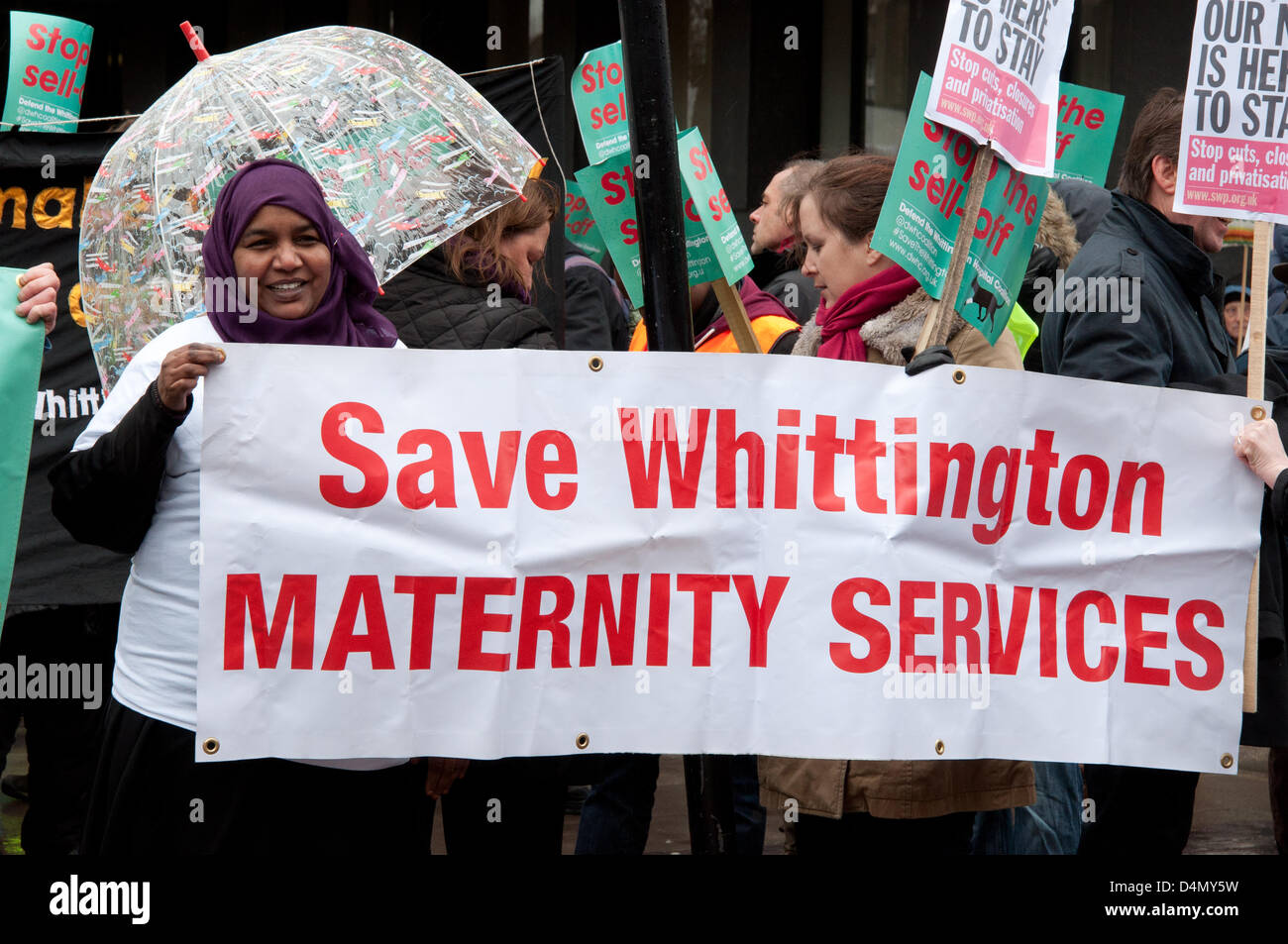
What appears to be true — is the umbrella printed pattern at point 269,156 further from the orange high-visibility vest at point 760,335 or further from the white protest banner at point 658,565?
the orange high-visibility vest at point 760,335

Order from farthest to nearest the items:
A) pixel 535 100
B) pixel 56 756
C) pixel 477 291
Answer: pixel 535 100 → pixel 56 756 → pixel 477 291

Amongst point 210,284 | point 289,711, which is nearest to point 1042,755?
point 289,711

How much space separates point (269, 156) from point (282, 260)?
59cm

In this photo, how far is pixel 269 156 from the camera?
11.1 feet

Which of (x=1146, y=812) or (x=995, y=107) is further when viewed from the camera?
(x=1146, y=812)

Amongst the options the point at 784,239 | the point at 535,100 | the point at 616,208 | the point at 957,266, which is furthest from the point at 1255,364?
the point at 535,100

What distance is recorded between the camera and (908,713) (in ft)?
9.54

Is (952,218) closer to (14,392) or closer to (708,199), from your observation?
(708,199)

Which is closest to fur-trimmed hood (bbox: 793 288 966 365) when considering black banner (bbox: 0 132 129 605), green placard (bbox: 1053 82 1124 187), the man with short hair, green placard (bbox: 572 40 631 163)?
green placard (bbox: 572 40 631 163)

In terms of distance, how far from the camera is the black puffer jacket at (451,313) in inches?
146

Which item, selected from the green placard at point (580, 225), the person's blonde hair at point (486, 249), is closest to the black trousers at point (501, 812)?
the person's blonde hair at point (486, 249)

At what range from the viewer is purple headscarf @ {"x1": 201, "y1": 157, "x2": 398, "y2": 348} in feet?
9.48

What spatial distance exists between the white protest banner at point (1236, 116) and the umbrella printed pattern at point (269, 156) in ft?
5.19

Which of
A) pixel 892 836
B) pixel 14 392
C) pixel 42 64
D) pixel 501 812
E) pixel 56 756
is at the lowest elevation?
pixel 56 756
